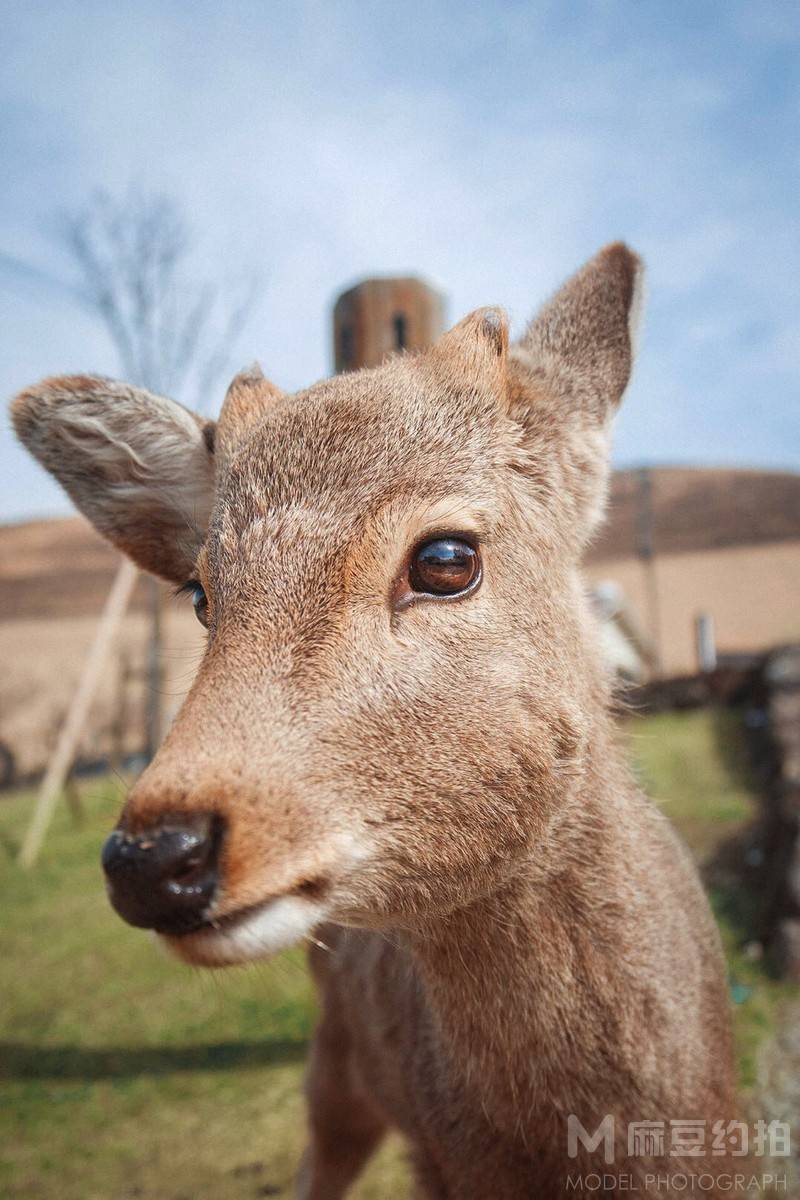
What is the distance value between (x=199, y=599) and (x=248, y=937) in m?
0.97

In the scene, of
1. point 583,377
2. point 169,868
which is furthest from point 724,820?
point 169,868

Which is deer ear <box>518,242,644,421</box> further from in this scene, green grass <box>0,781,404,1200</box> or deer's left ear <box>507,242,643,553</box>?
green grass <box>0,781,404,1200</box>

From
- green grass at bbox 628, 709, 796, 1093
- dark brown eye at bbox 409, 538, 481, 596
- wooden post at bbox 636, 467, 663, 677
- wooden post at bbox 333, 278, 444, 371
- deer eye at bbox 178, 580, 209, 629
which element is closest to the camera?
dark brown eye at bbox 409, 538, 481, 596

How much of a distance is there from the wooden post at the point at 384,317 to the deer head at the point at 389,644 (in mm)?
2603

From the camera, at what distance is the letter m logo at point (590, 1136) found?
71.9 inches

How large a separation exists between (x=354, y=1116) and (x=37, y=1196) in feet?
4.86

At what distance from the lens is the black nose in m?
1.18

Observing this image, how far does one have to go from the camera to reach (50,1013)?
16.7ft

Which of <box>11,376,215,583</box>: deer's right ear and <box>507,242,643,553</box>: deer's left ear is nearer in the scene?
<box>507,242,643,553</box>: deer's left ear

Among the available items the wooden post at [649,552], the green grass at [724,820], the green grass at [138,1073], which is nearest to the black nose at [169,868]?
the green grass at [724,820]

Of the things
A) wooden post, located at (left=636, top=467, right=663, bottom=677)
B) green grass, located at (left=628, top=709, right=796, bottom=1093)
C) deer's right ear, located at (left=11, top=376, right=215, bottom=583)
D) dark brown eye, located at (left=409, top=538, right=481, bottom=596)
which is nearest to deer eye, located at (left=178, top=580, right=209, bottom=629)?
deer's right ear, located at (left=11, top=376, right=215, bottom=583)

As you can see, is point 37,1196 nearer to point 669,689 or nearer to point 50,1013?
point 50,1013

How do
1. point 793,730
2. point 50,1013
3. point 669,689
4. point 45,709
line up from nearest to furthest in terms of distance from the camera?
point 50,1013 → point 793,730 → point 669,689 → point 45,709

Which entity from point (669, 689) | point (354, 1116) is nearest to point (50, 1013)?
point (354, 1116)
